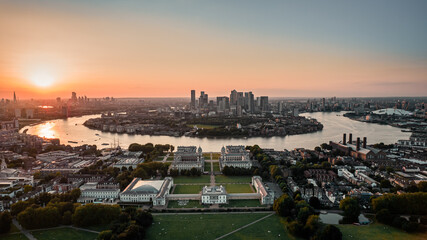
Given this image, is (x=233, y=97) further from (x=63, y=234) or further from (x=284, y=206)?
(x=63, y=234)

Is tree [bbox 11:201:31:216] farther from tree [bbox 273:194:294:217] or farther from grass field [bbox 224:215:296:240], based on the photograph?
tree [bbox 273:194:294:217]

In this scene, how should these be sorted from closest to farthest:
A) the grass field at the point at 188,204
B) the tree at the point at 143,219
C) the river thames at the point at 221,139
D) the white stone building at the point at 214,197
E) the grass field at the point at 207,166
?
the tree at the point at 143,219 < the grass field at the point at 188,204 < the white stone building at the point at 214,197 < the grass field at the point at 207,166 < the river thames at the point at 221,139

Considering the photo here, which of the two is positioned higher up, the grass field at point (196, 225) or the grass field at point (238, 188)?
the grass field at point (238, 188)

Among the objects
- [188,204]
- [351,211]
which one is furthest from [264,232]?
[188,204]

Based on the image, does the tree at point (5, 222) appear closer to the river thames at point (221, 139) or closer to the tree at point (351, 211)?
the tree at point (351, 211)

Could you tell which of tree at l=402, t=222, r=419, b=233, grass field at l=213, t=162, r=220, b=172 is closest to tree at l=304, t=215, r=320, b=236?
tree at l=402, t=222, r=419, b=233

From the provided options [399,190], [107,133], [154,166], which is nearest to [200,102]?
[107,133]

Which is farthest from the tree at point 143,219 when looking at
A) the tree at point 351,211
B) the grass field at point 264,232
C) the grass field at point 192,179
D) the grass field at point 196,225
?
the tree at point 351,211
